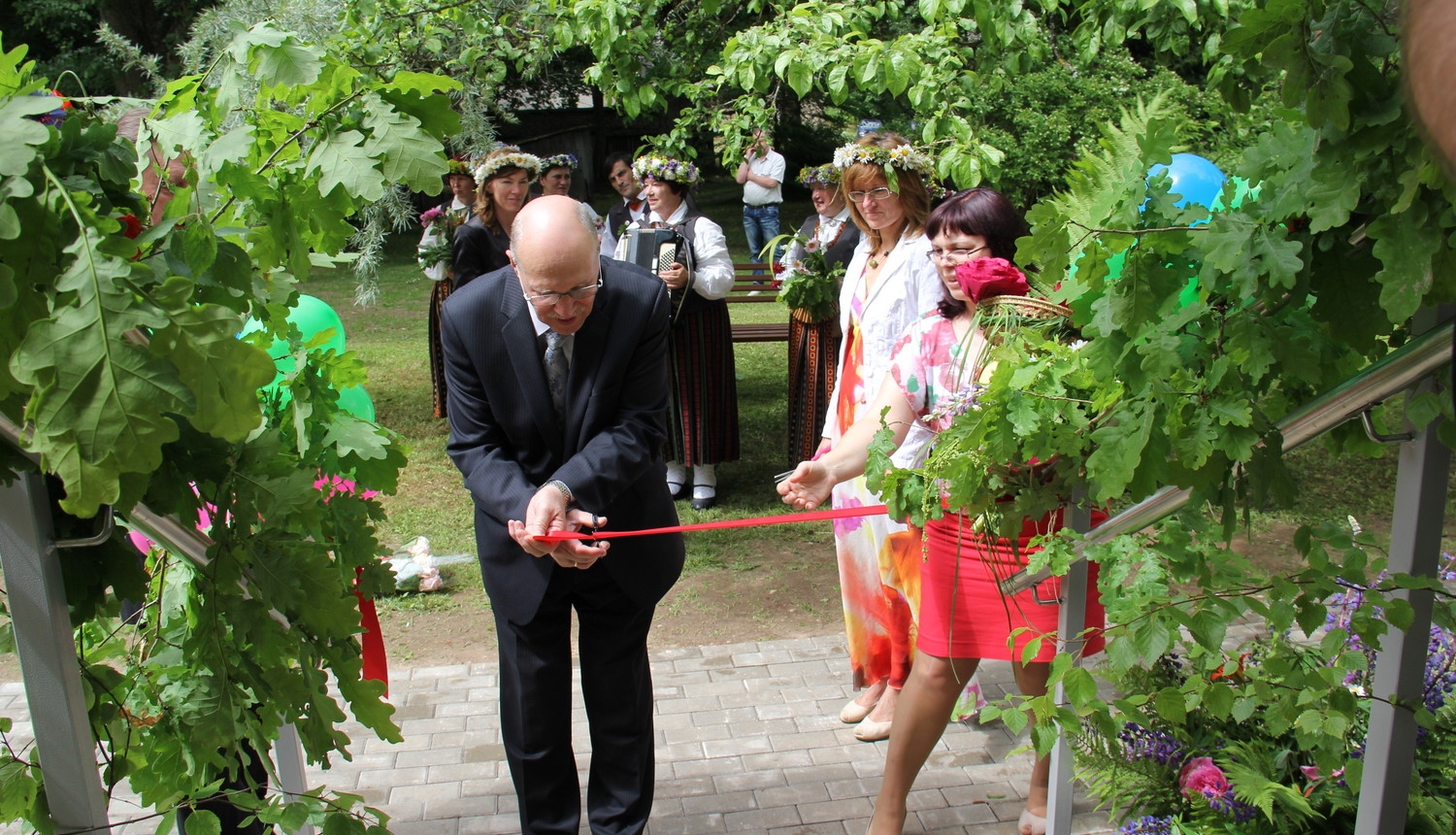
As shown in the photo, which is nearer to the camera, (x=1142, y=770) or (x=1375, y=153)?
(x=1375, y=153)

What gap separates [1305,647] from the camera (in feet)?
8.08

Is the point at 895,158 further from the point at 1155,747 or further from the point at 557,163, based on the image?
the point at 557,163

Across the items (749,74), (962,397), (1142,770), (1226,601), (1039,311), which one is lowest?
(1142,770)

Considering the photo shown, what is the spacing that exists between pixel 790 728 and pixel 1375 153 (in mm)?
2939

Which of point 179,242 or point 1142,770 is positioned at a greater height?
point 179,242

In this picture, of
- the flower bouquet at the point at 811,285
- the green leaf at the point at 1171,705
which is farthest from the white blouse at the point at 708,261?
the green leaf at the point at 1171,705

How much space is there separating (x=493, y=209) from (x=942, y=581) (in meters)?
4.56

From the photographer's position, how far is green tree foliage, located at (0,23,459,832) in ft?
4.01

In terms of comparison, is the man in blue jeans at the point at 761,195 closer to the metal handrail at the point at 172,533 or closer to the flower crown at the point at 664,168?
the flower crown at the point at 664,168

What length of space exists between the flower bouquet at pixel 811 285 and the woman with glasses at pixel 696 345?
1.19 ft

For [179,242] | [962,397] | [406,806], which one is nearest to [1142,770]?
[962,397]

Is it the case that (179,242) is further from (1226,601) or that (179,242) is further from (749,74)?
(749,74)

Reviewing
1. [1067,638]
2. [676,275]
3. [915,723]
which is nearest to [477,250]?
[676,275]

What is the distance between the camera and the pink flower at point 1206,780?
278 centimetres
